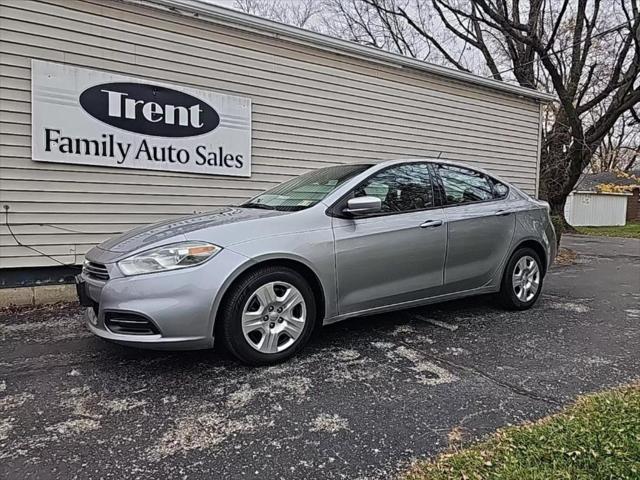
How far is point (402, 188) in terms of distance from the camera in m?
3.81

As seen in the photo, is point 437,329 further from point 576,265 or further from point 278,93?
point 576,265

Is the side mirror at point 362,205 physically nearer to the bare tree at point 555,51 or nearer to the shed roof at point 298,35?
the shed roof at point 298,35

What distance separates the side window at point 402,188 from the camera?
364cm

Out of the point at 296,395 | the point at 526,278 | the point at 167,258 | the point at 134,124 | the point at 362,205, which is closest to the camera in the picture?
the point at 296,395

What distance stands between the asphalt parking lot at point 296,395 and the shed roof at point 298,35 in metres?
3.61

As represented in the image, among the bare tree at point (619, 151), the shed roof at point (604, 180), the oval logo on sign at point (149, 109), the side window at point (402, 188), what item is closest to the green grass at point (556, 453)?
the side window at point (402, 188)

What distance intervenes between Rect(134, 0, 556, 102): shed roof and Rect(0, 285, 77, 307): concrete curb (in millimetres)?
3182

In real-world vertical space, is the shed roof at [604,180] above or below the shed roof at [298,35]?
below

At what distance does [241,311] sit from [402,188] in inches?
68.0

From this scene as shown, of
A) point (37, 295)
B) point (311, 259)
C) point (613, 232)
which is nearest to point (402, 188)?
point (311, 259)

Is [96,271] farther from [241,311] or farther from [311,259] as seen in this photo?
[311,259]

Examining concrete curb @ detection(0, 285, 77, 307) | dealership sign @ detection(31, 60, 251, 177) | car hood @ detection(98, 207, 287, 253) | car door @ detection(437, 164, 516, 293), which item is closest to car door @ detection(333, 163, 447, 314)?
car door @ detection(437, 164, 516, 293)

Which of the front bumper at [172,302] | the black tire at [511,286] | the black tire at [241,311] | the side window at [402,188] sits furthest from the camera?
the black tire at [511,286]

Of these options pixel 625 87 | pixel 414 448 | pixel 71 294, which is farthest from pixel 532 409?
pixel 625 87
